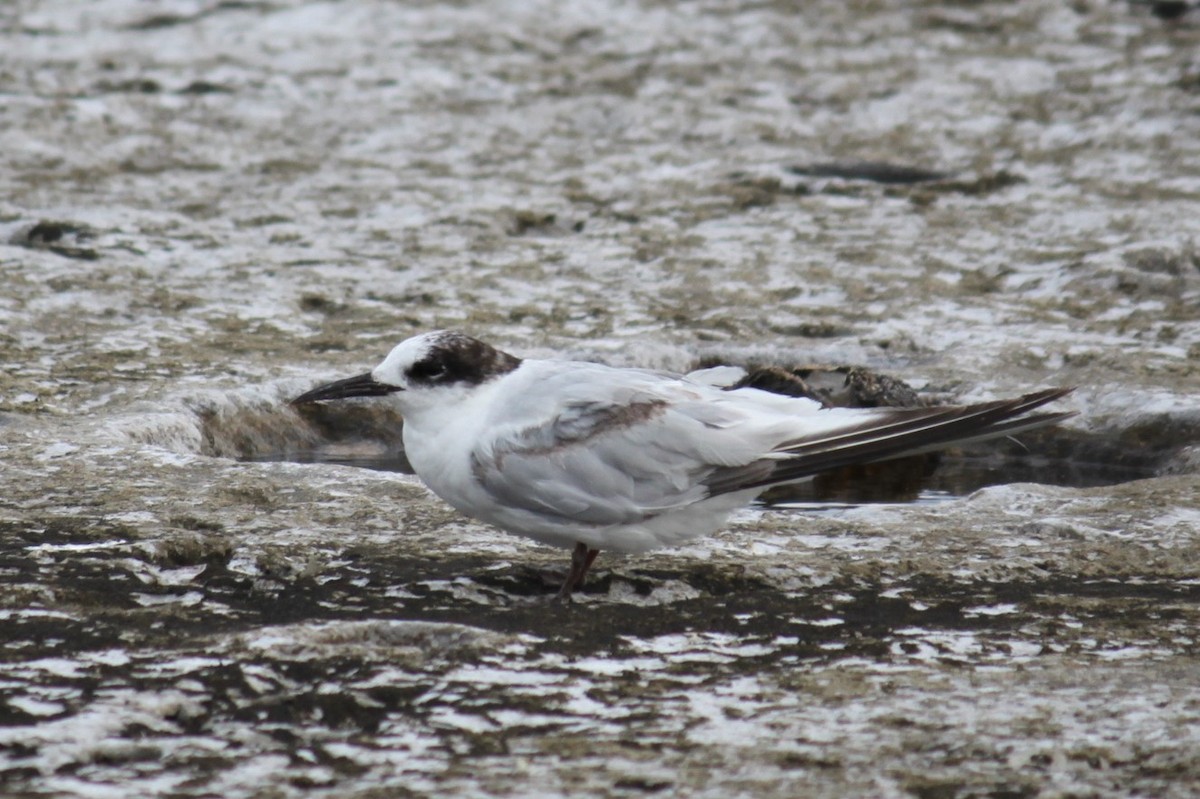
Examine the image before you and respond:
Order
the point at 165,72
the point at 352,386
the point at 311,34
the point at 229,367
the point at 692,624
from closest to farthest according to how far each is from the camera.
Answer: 1. the point at 692,624
2. the point at 352,386
3. the point at 229,367
4. the point at 165,72
5. the point at 311,34

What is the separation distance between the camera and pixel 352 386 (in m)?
3.21

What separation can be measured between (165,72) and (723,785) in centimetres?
518

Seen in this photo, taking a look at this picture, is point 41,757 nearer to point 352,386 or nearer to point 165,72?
point 352,386

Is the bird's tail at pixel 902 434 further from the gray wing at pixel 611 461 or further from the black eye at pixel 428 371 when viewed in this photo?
the black eye at pixel 428 371

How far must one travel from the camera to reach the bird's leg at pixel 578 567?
9.48 ft

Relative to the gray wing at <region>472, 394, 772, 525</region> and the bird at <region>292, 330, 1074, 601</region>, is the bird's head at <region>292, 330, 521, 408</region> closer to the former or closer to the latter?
the bird at <region>292, 330, 1074, 601</region>

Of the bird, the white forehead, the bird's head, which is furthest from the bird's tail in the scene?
the white forehead

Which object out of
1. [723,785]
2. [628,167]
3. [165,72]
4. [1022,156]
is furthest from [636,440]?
[165,72]

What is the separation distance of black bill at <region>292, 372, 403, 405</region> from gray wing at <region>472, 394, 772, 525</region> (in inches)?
12.0

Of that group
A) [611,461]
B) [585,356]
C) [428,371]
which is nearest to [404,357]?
[428,371]

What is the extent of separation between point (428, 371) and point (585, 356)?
95cm

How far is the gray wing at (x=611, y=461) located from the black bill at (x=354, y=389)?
30cm

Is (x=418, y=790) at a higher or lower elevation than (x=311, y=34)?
lower

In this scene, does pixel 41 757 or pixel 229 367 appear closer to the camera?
pixel 41 757
